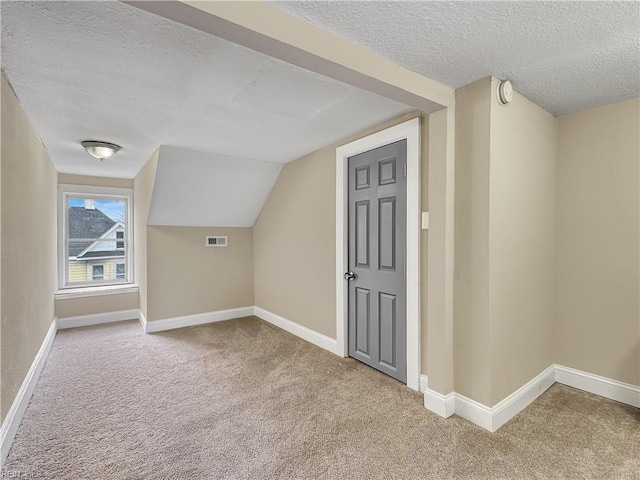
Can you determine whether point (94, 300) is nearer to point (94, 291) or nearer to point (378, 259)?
point (94, 291)

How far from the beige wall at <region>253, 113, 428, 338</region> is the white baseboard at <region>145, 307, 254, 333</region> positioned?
0.34 m

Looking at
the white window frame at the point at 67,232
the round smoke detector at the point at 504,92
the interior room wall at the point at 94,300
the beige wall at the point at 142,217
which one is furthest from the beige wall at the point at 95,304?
the round smoke detector at the point at 504,92

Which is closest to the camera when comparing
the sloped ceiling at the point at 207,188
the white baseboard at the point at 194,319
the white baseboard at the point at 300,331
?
the white baseboard at the point at 300,331

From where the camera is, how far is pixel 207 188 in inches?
161

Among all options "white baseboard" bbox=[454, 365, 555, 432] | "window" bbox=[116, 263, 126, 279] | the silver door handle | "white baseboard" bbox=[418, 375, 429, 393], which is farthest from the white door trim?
"window" bbox=[116, 263, 126, 279]

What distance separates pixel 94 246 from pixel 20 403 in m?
3.27

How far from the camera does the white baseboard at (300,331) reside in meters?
3.40

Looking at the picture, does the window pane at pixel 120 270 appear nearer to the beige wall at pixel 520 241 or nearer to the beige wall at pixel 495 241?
the beige wall at pixel 495 241

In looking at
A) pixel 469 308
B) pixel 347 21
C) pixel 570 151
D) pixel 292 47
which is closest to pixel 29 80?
pixel 292 47

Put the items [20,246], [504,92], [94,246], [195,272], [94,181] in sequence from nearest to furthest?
[504,92] < [20,246] < [195,272] < [94,181] < [94,246]

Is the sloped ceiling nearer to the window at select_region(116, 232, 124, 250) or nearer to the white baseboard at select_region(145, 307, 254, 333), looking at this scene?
the white baseboard at select_region(145, 307, 254, 333)

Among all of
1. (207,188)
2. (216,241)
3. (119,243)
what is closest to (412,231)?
(207,188)

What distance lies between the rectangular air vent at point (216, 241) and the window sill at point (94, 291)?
1.40m

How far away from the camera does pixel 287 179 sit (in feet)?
13.7
